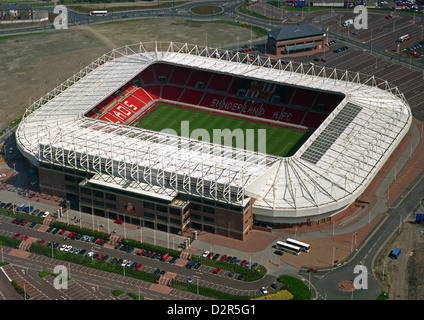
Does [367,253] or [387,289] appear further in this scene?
[367,253]

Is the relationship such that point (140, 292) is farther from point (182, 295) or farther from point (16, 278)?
point (16, 278)

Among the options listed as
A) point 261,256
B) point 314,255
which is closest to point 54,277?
point 261,256

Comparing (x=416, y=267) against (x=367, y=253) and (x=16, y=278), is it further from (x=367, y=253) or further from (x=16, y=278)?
(x=16, y=278)

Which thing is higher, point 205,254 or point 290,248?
point 290,248

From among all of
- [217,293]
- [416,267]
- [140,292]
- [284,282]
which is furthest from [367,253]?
[140,292]

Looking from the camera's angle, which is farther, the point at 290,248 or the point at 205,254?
the point at 290,248

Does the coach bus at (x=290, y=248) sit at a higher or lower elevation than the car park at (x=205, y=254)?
higher

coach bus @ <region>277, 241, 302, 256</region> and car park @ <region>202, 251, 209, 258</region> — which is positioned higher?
coach bus @ <region>277, 241, 302, 256</region>

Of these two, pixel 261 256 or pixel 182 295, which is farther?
pixel 261 256

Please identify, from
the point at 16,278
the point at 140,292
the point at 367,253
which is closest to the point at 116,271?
the point at 140,292
